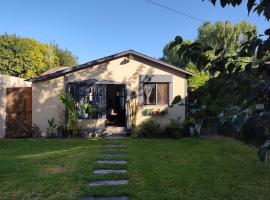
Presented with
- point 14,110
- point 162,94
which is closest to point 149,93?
point 162,94

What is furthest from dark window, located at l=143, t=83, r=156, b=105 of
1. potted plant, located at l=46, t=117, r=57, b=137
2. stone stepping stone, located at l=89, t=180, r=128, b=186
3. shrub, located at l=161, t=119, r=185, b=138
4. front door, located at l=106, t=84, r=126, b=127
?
stone stepping stone, located at l=89, t=180, r=128, b=186

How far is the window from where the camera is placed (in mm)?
16375

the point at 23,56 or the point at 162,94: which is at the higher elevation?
the point at 23,56

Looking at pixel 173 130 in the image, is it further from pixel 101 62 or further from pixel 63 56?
pixel 63 56

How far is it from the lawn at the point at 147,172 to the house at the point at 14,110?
11.0ft

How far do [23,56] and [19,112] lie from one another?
73.9ft

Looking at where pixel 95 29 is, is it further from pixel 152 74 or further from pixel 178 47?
pixel 178 47

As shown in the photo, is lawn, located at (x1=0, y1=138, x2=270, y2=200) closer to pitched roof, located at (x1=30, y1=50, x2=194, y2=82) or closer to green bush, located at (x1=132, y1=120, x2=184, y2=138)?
green bush, located at (x1=132, y1=120, x2=184, y2=138)

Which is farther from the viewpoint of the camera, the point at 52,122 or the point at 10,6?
the point at 10,6

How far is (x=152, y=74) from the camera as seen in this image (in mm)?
16453

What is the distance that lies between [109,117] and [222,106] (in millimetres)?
16747

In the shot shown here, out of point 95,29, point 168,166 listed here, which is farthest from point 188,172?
point 95,29

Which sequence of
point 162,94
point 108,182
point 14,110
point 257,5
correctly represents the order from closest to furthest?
point 257,5 < point 108,182 < point 14,110 < point 162,94

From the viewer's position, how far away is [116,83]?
53.5 ft
